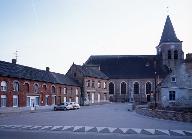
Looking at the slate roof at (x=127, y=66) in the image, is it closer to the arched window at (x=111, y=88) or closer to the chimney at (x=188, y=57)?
the arched window at (x=111, y=88)

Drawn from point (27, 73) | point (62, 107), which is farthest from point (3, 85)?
point (62, 107)

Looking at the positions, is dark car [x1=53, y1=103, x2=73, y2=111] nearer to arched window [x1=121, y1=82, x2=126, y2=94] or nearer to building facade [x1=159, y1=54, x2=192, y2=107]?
building facade [x1=159, y1=54, x2=192, y2=107]

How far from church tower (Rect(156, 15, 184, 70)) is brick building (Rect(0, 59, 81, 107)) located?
97.6ft

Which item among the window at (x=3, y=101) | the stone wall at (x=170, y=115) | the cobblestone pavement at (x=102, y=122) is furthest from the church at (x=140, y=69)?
the cobblestone pavement at (x=102, y=122)

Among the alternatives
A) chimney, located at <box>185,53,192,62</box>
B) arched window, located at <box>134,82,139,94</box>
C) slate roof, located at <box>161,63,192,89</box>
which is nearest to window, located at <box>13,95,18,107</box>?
slate roof, located at <box>161,63,192,89</box>

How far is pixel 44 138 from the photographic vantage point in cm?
1382

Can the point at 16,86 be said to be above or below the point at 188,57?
below

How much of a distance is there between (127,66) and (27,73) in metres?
41.3

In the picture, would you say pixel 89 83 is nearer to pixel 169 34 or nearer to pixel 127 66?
pixel 127 66

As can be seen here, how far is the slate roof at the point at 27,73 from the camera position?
130ft

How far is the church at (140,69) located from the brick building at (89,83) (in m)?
6.25

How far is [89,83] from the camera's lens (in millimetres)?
66000

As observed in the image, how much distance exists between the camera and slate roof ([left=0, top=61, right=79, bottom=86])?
3957 centimetres

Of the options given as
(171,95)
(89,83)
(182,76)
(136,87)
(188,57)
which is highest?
(188,57)
